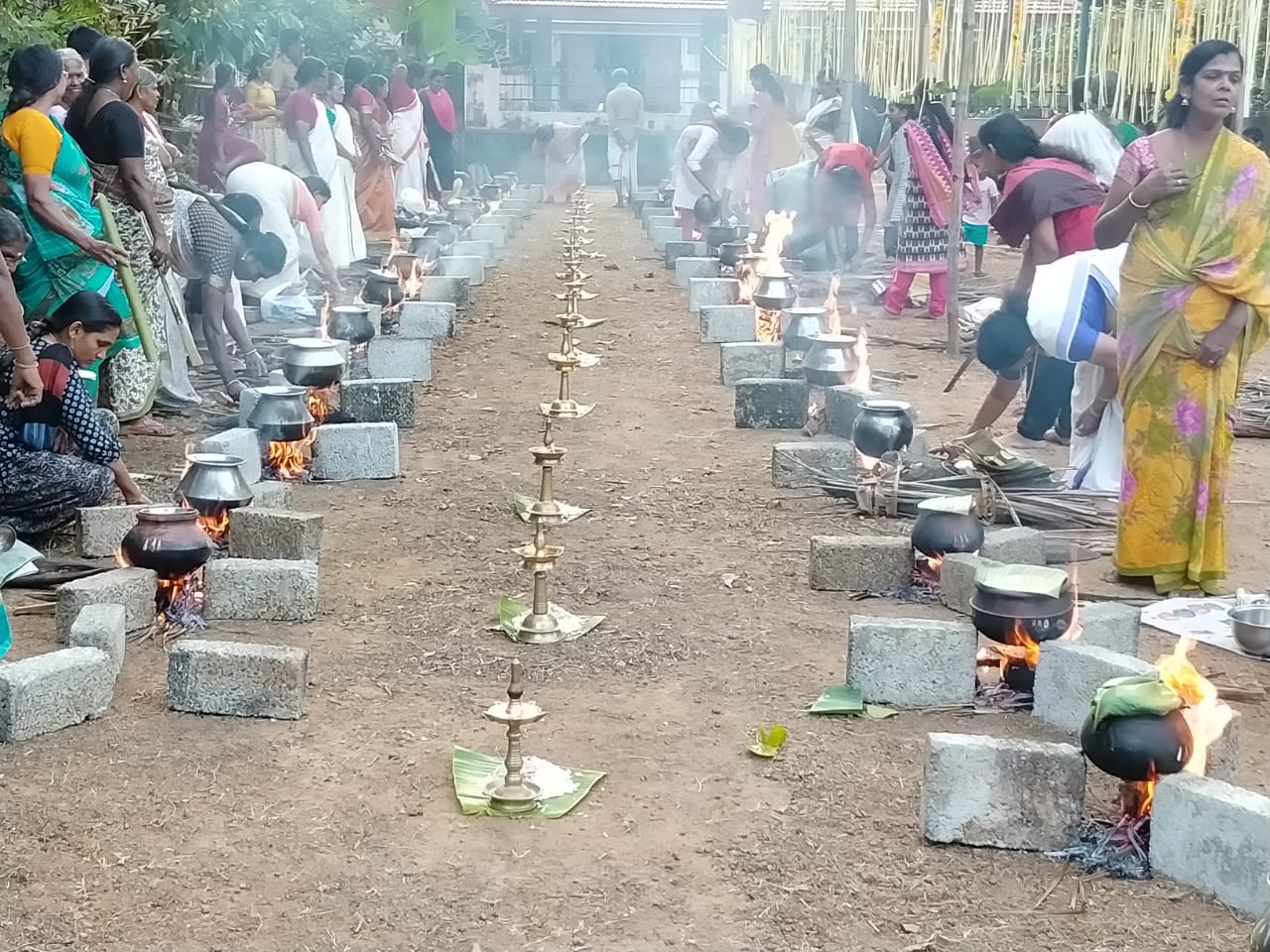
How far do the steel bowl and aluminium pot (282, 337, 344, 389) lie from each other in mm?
4432

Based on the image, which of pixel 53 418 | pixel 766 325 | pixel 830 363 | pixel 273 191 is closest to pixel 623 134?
pixel 766 325

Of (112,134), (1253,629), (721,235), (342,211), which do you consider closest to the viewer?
(1253,629)

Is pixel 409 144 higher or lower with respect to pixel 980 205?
higher

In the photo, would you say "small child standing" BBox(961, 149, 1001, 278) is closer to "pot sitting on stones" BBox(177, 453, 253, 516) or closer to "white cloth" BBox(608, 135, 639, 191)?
"pot sitting on stones" BBox(177, 453, 253, 516)

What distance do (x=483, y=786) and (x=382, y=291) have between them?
7.80 m

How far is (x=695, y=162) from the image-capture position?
16.5 meters

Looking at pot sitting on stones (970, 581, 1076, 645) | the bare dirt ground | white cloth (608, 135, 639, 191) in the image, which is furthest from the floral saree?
white cloth (608, 135, 639, 191)

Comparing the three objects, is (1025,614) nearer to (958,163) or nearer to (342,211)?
(958,163)

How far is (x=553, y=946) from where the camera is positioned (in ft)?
10.5

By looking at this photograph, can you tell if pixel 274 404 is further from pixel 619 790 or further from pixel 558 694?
pixel 619 790

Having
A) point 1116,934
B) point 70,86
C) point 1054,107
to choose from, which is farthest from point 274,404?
point 1054,107

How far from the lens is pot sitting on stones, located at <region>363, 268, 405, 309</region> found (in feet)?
36.9

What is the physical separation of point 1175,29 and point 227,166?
7.11 metres

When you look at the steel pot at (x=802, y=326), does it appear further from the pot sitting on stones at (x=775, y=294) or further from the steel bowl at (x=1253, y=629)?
the steel bowl at (x=1253, y=629)
